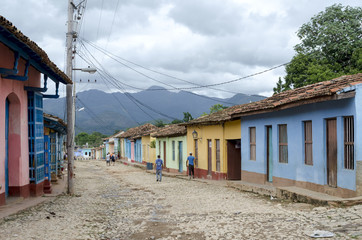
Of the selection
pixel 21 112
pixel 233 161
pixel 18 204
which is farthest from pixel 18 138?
pixel 233 161

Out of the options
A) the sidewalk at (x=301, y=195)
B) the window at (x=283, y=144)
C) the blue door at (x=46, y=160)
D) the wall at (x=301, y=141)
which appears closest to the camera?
the sidewalk at (x=301, y=195)

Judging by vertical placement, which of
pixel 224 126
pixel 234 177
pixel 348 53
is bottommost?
pixel 234 177

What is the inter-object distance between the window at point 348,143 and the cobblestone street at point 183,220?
58.2 inches

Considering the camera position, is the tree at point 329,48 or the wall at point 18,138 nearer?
the wall at point 18,138

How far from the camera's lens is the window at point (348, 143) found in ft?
34.1

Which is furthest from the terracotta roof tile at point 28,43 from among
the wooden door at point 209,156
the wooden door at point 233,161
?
the wooden door at point 209,156

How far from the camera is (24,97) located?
12.8 meters

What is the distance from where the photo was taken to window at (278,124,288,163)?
1434 cm

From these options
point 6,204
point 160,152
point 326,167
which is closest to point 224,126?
point 326,167

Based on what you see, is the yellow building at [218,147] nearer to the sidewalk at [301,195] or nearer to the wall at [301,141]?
the wall at [301,141]

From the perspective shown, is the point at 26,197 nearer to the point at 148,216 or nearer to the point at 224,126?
the point at 148,216

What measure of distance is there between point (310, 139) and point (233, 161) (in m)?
7.51

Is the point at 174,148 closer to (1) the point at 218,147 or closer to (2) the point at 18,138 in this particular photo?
(1) the point at 218,147

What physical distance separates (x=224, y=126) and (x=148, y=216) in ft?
33.8
